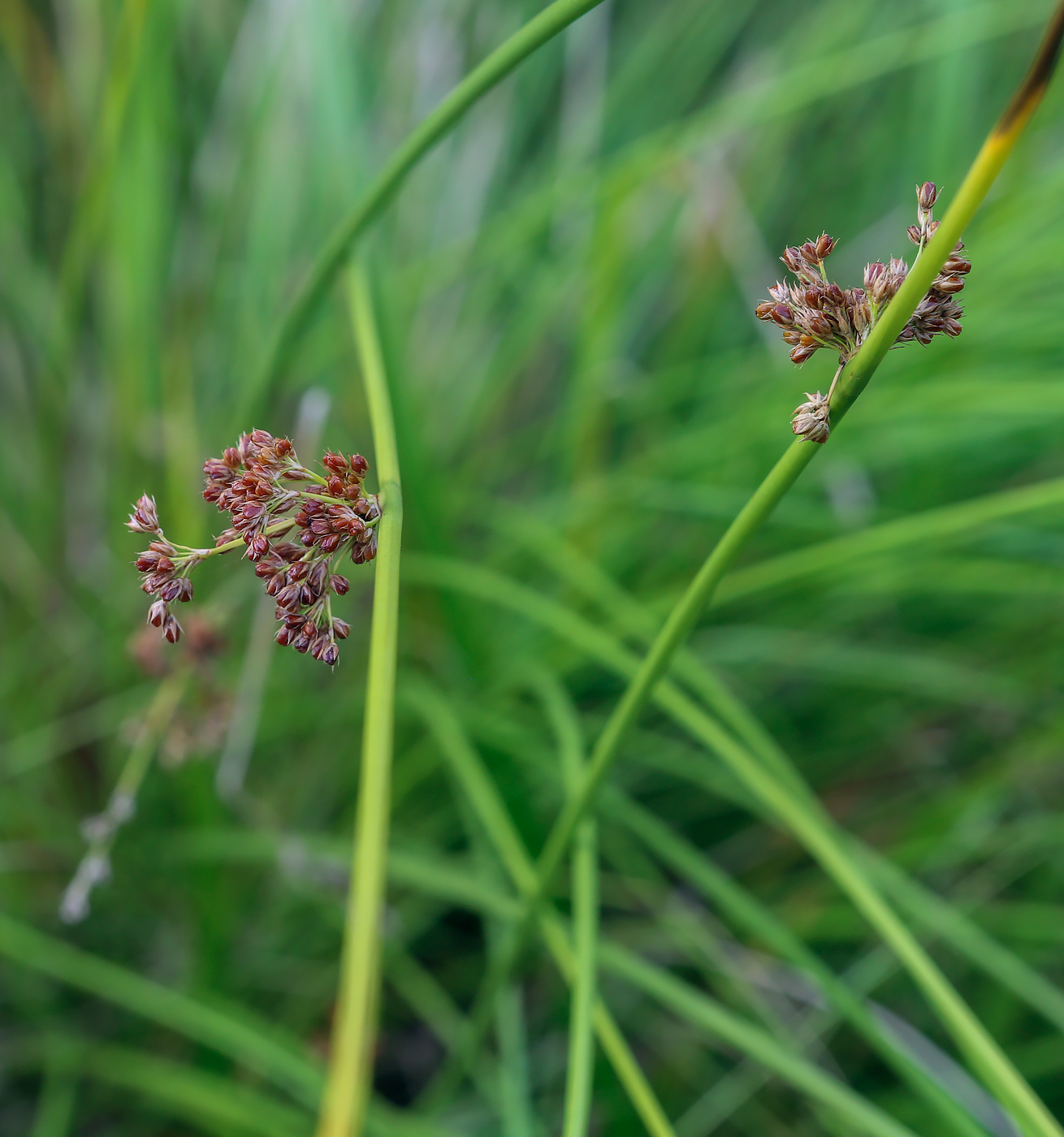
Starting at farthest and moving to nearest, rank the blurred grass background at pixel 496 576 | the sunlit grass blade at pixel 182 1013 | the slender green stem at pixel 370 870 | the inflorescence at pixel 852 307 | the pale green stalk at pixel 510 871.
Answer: the blurred grass background at pixel 496 576, the sunlit grass blade at pixel 182 1013, the pale green stalk at pixel 510 871, the inflorescence at pixel 852 307, the slender green stem at pixel 370 870

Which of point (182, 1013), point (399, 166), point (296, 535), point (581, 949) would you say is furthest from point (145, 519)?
point (182, 1013)

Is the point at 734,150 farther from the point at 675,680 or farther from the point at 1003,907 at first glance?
the point at 1003,907

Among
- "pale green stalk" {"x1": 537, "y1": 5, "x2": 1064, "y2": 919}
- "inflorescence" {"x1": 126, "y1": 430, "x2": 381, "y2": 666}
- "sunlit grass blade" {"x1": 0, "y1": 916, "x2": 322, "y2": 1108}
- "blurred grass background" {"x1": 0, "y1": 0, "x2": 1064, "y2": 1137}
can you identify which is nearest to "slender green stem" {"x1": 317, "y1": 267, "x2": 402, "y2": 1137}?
"inflorescence" {"x1": 126, "y1": 430, "x2": 381, "y2": 666}

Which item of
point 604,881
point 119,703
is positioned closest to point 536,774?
point 604,881

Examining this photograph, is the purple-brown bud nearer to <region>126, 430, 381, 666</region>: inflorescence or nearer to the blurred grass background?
<region>126, 430, 381, 666</region>: inflorescence

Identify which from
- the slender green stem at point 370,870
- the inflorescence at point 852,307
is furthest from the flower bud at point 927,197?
the slender green stem at point 370,870

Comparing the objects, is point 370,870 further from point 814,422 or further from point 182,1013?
point 182,1013

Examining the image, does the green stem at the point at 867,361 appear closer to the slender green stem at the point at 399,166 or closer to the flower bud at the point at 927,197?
the flower bud at the point at 927,197
